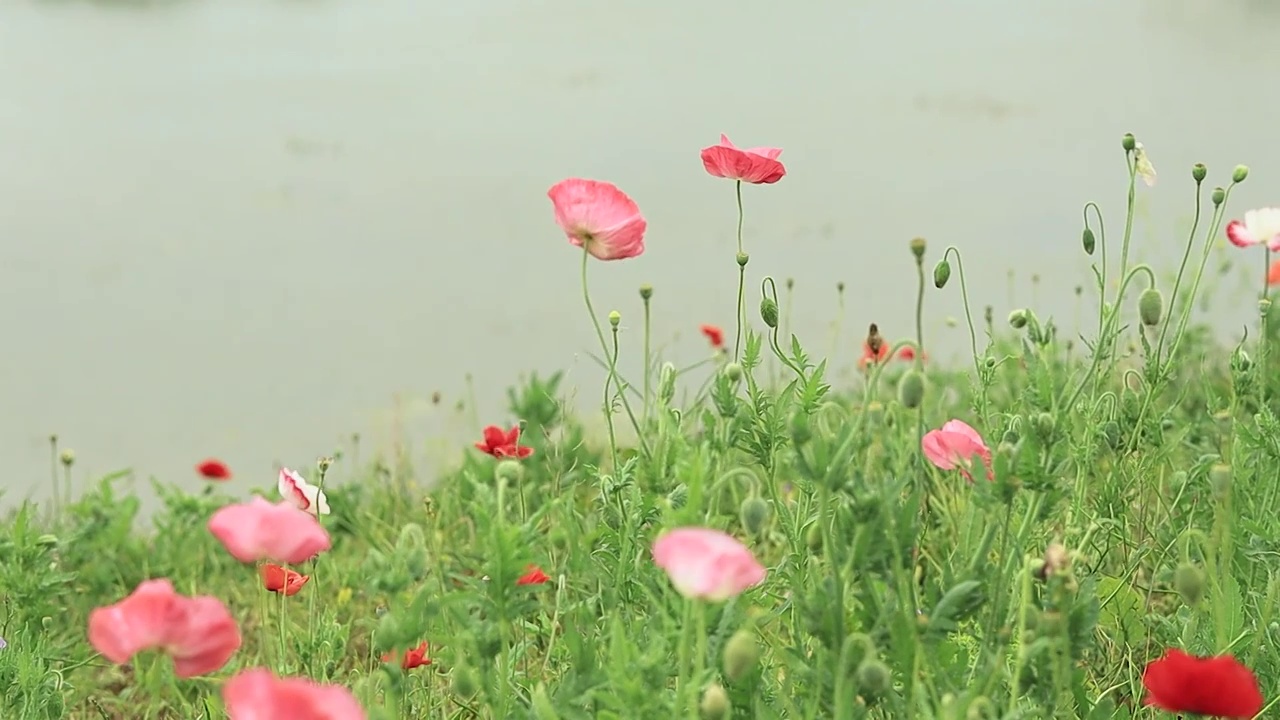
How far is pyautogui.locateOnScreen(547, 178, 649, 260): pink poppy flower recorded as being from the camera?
1.08 meters

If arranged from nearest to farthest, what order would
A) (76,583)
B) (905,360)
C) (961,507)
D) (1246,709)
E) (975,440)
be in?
(1246,709) < (975,440) < (961,507) < (76,583) < (905,360)

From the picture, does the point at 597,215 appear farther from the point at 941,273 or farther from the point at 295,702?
the point at 295,702

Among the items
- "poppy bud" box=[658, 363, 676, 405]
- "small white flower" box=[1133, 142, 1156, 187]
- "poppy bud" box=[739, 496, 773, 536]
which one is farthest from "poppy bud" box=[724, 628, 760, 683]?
"small white flower" box=[1133, 142, 1156, 187]

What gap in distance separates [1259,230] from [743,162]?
0.72 meters

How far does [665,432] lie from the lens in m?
1.03

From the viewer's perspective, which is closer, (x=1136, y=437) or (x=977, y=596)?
(x=977, y=596)

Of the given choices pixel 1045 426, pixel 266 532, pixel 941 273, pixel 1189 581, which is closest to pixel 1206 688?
pixel 1189 581

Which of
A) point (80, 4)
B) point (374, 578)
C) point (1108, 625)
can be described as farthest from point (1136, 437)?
point (80, 4)

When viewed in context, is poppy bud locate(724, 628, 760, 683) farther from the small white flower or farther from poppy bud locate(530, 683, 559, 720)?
the small white flower

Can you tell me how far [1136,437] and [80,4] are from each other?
10.8 feet

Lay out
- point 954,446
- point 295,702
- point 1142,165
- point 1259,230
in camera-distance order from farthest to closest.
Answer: point 1259,230 → point 1142,165 → point 954,446 → point 295,702

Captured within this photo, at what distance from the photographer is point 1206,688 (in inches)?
27.4

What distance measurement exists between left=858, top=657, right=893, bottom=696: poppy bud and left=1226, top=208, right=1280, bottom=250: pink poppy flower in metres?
1.00

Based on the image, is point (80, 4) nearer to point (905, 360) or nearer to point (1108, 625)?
point (905, 360)
